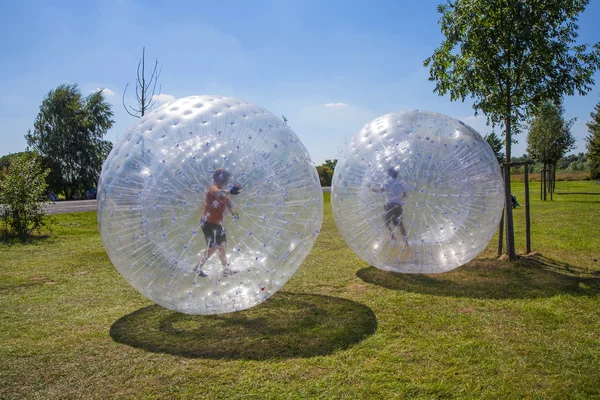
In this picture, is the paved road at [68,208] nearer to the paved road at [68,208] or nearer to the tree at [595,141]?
the paved road at [68,208]

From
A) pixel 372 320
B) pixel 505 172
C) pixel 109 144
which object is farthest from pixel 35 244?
pixel 109 144

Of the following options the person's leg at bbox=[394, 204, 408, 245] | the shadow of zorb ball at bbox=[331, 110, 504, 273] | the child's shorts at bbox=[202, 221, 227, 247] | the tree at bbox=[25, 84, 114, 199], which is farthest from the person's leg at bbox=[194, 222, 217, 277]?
the tree at bbox=[25, 84, 114, 199]

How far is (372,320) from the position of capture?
5.07 m

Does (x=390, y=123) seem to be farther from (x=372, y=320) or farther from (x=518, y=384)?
(x=518, y=384)

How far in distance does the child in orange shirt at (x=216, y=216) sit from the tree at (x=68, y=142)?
35703 millimetres

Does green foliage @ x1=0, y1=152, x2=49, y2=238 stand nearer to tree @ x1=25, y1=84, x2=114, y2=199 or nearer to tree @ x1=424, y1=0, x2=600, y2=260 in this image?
tree @ x1=424, y1=0, x2=600, y2=260

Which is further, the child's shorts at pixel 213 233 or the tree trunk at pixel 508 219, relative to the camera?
the tree trunk at pixel 508 219

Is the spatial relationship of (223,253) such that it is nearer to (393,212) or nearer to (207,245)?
(207,245)

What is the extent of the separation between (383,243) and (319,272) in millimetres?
1586

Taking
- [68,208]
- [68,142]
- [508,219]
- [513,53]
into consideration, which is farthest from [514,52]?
[68,142]

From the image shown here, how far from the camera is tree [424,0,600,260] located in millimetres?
7586

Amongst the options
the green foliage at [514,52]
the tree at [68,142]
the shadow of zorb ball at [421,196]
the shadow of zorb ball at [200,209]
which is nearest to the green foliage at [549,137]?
the green foliage at [514,52]

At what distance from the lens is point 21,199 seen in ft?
39.1

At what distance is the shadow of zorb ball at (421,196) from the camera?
6098 mm
